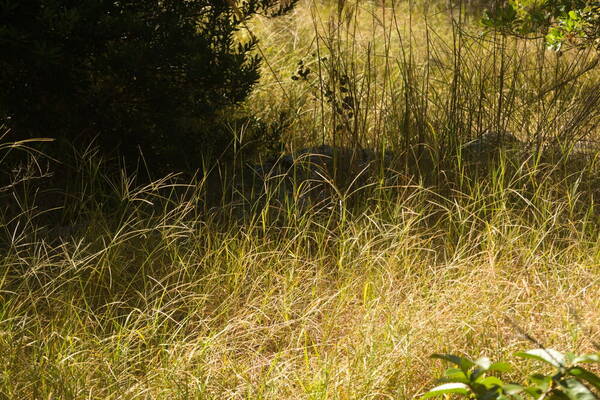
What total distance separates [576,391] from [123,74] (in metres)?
2.61

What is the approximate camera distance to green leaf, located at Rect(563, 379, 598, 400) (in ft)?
4.72

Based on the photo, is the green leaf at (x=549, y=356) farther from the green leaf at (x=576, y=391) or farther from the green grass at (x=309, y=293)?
the green grass at (x=309, y=293)

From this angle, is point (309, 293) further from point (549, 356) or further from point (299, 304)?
point (549, 356)

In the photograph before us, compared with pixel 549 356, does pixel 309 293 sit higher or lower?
lower

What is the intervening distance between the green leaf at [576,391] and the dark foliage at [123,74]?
243 cm

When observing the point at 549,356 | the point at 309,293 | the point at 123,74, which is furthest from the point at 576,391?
the point at 123,74

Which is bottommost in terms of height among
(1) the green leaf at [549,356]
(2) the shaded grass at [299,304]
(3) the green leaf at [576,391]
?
(2) the shaded grass at [299,304]

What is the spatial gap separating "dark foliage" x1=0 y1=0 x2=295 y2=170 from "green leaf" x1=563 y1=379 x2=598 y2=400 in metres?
2.43

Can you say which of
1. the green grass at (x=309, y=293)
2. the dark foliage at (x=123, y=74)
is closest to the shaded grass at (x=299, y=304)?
the green grass at (x=309, y=293)

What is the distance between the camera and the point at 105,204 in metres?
3.53

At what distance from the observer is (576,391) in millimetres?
1453

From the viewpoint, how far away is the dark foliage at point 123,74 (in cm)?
343

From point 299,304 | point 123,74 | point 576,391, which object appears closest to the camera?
point 576,391

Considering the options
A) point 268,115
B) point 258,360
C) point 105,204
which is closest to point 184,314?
point 258,360
